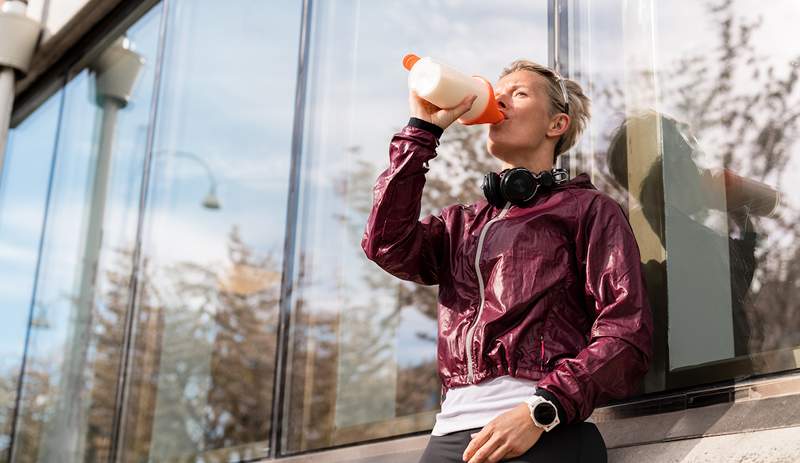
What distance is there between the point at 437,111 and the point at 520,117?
0.92 ft

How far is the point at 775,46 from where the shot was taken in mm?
2510

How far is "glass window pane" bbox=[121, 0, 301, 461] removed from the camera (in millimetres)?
4641

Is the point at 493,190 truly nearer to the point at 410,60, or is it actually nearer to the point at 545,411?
the point at 410,60

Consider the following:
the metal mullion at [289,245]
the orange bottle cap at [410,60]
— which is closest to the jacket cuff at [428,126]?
the orange bottle cap at [410,60]

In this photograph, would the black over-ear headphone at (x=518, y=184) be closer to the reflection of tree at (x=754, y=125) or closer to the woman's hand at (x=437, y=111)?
the woman's hand at (x=437, y=111)

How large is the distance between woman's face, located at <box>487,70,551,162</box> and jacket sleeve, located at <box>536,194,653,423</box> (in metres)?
0.28

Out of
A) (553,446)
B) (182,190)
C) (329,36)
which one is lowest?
(553,446)

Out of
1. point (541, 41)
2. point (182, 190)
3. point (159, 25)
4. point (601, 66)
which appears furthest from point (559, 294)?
point (159, 25)

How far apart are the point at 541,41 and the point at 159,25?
331 cm

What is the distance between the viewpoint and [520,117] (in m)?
2.57

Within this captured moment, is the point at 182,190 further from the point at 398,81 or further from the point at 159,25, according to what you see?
the point at 398,81

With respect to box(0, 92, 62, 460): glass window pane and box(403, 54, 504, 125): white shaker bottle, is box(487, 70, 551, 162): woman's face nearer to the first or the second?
box(403, 54, 504, 125): white shaker bottle

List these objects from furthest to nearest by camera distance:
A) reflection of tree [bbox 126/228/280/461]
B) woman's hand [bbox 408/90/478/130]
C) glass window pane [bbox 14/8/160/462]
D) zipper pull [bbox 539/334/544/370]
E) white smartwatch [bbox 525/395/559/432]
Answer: glass window pane [bbox 14/8/160/462] → reflection of tree [bbox 126/228/280/461] → woman's hand [bbox 408/90/478/130] → zipper pull [bbox 539/334/544/370] → white smartwatch [bbox 525/395/559/432]

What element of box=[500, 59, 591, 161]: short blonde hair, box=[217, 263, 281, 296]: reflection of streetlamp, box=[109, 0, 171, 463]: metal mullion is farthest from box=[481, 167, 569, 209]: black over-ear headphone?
box=[109, 0, 171, 463]: metal mullion
